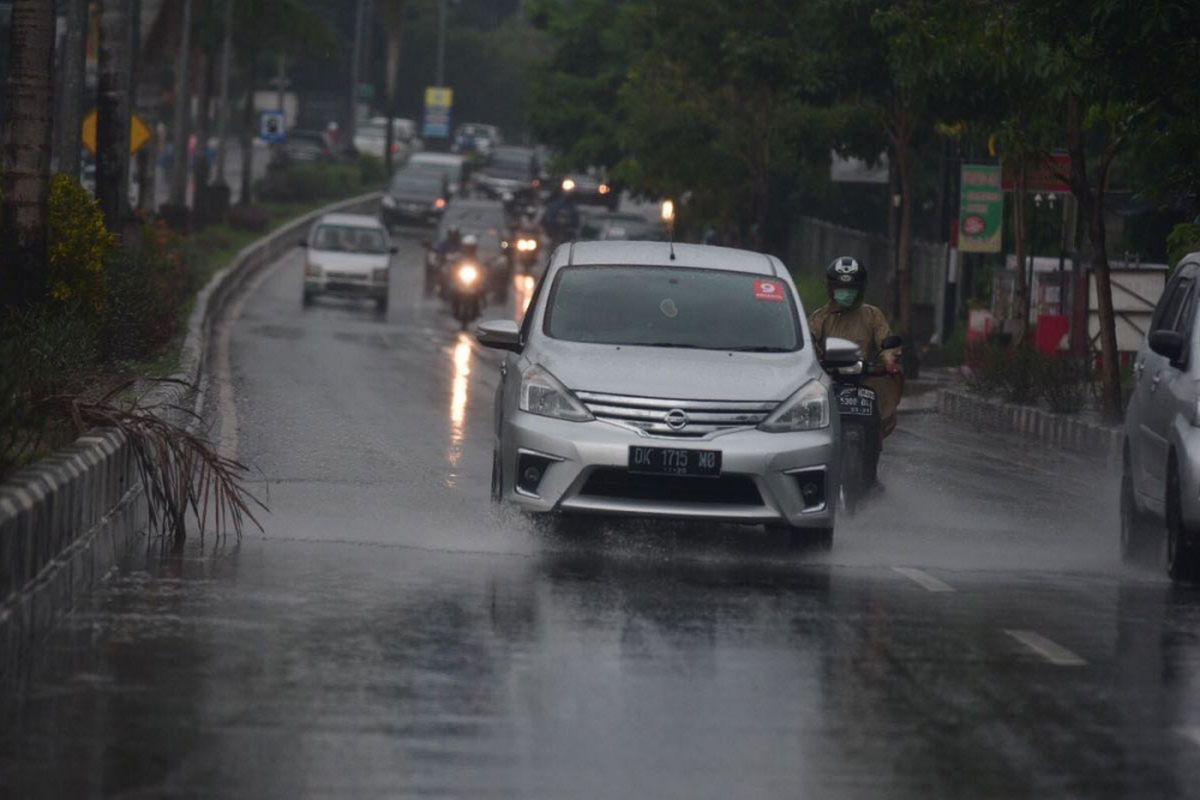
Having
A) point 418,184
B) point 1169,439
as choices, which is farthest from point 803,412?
point 418,184

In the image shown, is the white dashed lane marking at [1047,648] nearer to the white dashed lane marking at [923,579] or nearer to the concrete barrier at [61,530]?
the white dashed lane marking at [923,579]

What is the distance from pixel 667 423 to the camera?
13094 millimetres

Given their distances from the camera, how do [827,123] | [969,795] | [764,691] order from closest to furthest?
[969,795] < [764,691] < [827,123]

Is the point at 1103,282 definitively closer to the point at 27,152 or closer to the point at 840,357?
the point at 27,152

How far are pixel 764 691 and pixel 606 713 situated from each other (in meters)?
0.81

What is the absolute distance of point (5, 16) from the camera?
57750mm

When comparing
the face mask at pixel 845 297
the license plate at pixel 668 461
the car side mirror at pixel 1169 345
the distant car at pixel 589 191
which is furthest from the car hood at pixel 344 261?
the distant car at pixel 589 191

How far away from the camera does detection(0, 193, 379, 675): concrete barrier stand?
9141 millimetres

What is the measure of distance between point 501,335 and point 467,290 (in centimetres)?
2915

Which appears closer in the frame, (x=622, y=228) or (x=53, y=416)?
(x=53, y=416)

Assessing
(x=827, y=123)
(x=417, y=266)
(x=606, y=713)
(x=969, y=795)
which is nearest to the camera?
(x=969, y=795)

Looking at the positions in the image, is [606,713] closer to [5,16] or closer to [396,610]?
[396,610]

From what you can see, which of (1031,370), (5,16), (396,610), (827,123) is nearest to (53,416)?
(396,610)

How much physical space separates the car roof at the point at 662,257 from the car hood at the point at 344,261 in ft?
104
